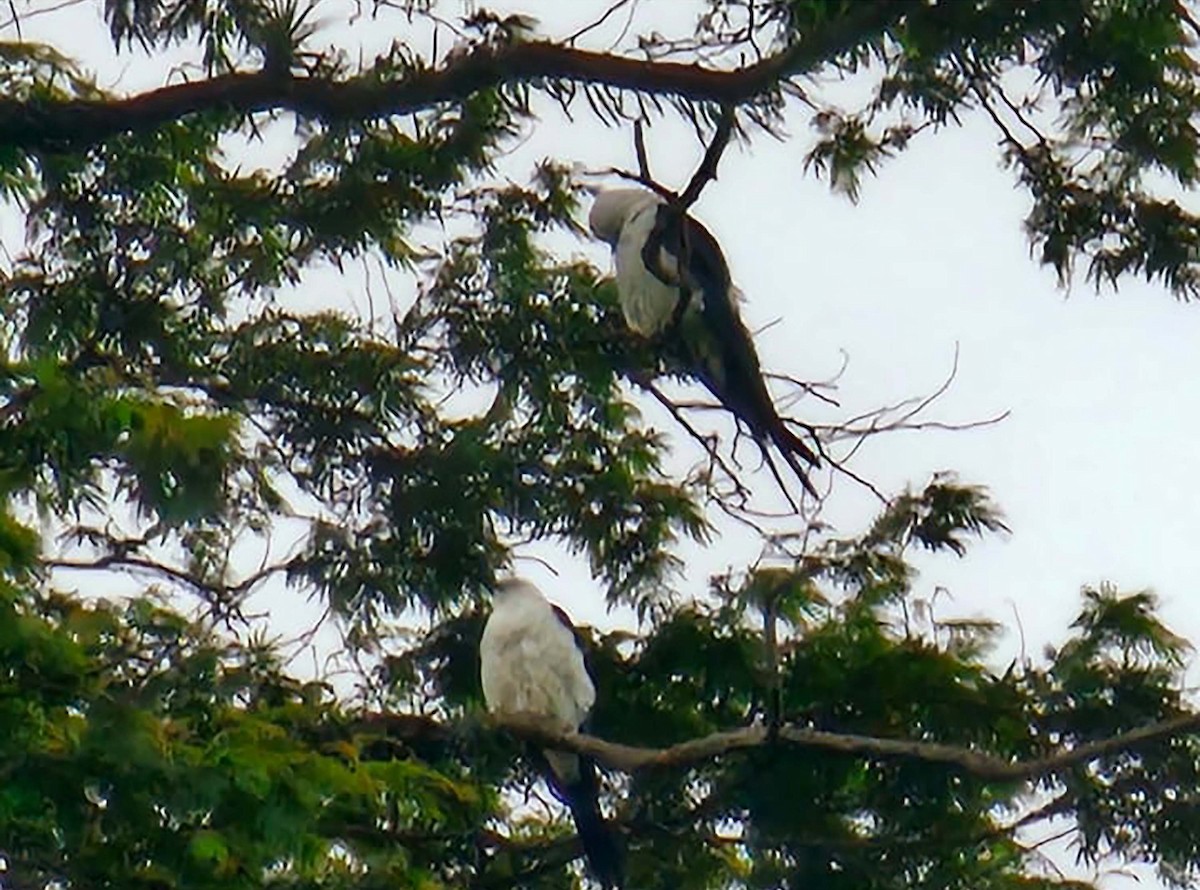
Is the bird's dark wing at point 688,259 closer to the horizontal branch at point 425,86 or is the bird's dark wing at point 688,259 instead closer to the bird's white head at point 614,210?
the bird's white head at point 614,210

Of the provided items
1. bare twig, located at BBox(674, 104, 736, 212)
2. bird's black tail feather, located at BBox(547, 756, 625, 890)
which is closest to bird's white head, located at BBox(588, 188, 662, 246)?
bird's black tail feather, located at BBox(547, 756, 625, 890)

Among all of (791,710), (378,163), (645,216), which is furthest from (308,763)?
(645,216)

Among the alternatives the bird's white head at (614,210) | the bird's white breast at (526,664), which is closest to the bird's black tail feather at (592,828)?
the bird's white breast at (526,664)

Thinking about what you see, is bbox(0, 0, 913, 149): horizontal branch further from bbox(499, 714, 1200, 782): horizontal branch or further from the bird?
the bird

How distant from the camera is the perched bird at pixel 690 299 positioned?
5.93 m

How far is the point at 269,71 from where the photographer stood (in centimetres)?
493

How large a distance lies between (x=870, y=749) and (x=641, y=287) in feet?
5.60

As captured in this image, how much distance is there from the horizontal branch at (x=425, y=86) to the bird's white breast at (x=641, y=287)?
143 centimetres

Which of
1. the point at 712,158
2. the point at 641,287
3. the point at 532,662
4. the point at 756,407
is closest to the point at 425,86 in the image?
the point at 712,158

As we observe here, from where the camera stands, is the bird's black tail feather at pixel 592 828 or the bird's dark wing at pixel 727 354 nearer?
the bird's dark wing at pixel 727 354

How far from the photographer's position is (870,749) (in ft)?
16.9

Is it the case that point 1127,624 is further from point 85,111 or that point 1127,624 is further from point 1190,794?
point 85,111

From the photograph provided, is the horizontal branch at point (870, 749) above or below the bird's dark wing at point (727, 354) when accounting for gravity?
below

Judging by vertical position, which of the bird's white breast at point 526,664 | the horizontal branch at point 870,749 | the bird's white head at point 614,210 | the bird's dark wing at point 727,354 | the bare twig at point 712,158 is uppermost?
the bird's white head at point 614,210
